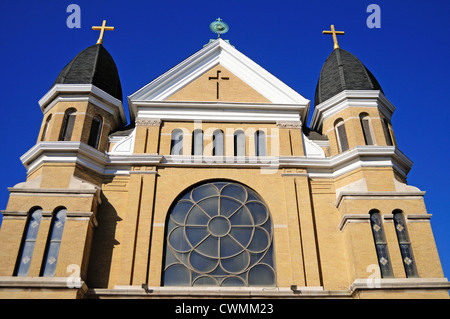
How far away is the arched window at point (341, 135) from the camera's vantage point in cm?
1900

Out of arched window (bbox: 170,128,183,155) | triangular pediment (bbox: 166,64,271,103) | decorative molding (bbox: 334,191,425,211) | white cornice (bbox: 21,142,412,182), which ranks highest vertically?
triangular pediment (bbox: 166,64,271,103)

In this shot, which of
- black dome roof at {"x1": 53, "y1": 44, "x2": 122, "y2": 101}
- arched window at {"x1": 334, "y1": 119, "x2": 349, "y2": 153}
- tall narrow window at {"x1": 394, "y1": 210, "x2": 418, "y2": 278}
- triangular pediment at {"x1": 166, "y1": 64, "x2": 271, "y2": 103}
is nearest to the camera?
tall narrow window at {"x1": 394, "y1": 210, "x2": 418, "y2": 278}

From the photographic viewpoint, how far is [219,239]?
54.3ft

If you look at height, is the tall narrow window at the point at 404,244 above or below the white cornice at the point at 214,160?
below

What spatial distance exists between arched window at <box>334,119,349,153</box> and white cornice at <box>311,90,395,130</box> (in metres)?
0.51

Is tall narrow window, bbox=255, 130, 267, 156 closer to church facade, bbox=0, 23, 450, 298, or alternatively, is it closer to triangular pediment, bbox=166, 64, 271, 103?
church facade, bbox=0, 23, 450, 298


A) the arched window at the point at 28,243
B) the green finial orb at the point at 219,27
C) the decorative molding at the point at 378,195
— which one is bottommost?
the arched window at the point at 28,243

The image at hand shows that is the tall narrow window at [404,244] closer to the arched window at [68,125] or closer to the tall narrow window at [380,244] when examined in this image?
the tall narrow window at [380,244]

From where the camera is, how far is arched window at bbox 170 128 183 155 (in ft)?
61.5

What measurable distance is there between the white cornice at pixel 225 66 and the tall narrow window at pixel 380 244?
5.38 m

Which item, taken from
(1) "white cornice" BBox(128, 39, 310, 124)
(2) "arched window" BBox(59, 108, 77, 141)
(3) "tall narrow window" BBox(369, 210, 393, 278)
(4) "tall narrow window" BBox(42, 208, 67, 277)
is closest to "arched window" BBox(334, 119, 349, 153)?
(1) "white cornice" BBox(128, 39, 310, 124)

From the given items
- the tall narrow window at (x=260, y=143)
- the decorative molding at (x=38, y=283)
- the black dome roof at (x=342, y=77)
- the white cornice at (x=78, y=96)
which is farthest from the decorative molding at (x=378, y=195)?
the white cornice at (x=78, y=96)
